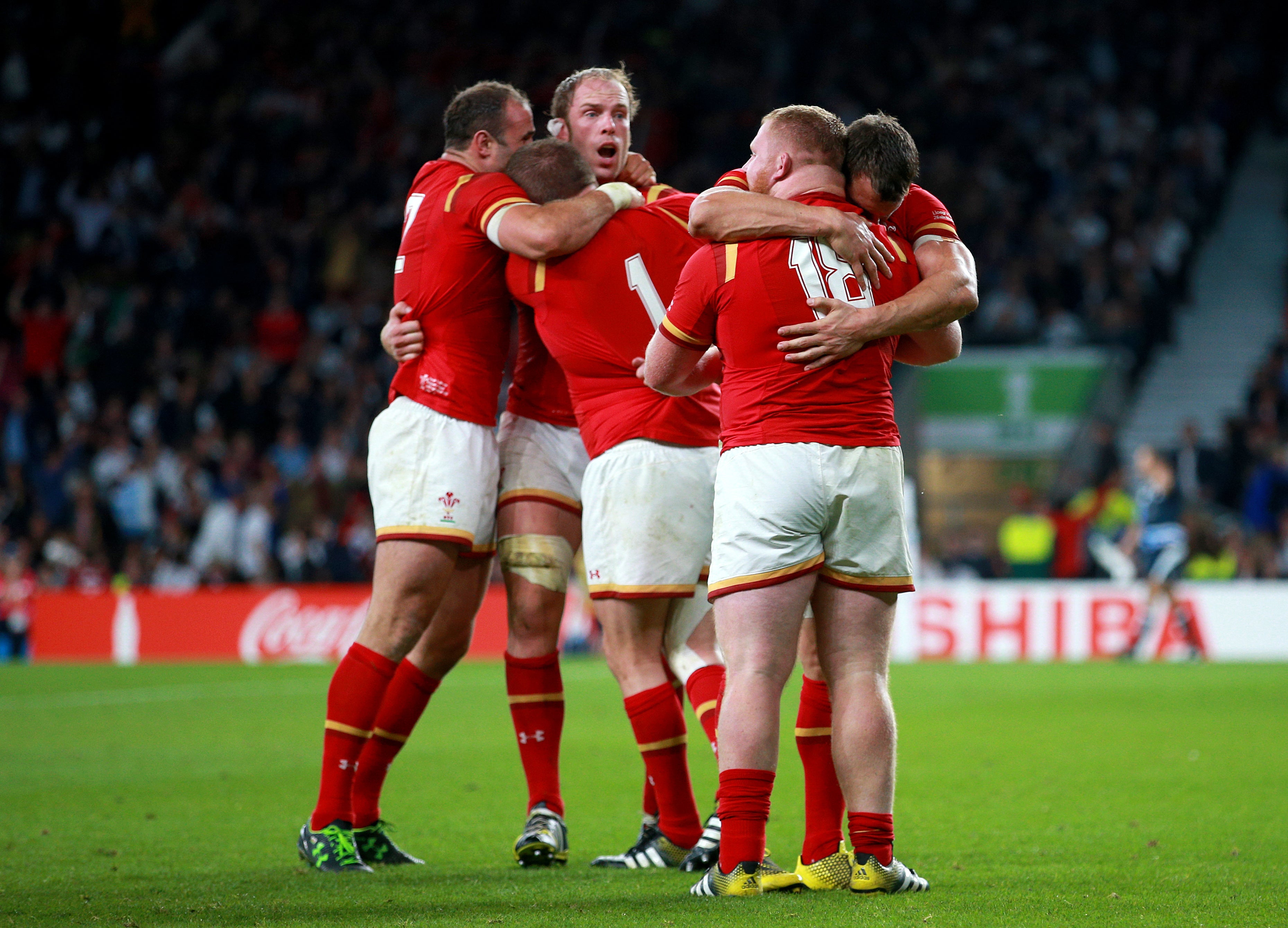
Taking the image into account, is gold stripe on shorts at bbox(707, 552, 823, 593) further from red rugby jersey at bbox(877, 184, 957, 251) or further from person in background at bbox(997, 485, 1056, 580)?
person in background at bbox(997, 485, 1056, 580)

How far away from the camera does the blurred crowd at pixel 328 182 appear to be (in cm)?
1831

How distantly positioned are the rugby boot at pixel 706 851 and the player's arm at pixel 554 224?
6.03 feet

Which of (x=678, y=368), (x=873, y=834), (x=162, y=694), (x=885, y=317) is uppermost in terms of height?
(x=885, y=317)

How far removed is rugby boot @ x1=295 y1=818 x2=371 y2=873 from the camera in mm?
4699

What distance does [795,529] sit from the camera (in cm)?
400

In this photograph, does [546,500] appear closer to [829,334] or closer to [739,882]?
[829,334]

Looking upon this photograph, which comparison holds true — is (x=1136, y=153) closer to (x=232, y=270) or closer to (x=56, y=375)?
(x=232, y=270)

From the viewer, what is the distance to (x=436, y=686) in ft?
17.0

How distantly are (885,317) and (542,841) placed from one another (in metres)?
2.02

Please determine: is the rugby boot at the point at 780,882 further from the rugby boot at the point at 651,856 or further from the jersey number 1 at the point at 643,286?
the jersey number 1 at the point at 643,286

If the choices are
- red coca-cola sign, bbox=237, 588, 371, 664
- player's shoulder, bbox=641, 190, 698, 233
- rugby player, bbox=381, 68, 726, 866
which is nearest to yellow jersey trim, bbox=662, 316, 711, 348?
player's shoulder, bbox=641, 190, 698, 233

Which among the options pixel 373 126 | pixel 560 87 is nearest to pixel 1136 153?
pixel 373 126

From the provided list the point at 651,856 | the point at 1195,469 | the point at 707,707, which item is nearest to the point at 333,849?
Answer: the point at 651,856

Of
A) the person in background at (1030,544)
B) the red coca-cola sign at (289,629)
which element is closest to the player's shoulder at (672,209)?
the red coca-cola sign at (289,629)
